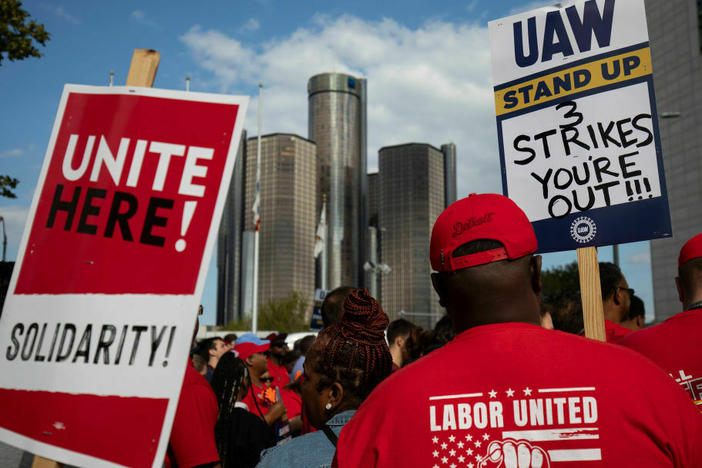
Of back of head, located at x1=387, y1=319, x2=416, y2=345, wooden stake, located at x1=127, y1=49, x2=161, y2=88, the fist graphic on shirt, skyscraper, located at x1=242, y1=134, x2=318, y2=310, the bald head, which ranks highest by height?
skyscraper, located at x1=242, y1=134, x2=318, y2=310

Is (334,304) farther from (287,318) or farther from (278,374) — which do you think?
(287,318)

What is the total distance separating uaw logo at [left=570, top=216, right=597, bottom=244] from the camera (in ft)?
10.5

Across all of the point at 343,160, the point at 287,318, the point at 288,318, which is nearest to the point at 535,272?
the point at 287,318

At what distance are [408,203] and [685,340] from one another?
12493 centimetres

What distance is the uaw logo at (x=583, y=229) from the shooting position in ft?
10.5

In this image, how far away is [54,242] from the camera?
1991 mm

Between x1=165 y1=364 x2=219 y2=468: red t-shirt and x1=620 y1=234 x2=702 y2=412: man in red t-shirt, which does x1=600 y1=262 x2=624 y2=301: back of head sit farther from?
x1=165 y1=364 x2=219 y2=468: red t-shirt

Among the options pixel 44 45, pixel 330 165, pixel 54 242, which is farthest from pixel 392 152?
pixel 54 242

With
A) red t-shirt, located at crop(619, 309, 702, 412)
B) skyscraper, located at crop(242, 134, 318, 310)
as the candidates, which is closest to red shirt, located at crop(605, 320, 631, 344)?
red t-shirt, located at crop(619, 309, 702, 412)

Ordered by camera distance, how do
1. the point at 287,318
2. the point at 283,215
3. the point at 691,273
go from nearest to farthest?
the point at 691,273 → the point at 287,318 → the point at 283,215

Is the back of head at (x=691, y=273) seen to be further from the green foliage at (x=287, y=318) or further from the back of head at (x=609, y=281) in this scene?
the green foliage at (x=287, y=318)

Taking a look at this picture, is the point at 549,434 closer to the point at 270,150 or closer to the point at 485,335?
the point at 485,335

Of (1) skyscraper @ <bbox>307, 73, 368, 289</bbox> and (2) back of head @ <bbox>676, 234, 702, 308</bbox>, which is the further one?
(1) skyscraper @ <bbox>307, 73, 368, 289</bbox>

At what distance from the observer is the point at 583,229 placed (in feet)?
10.5
